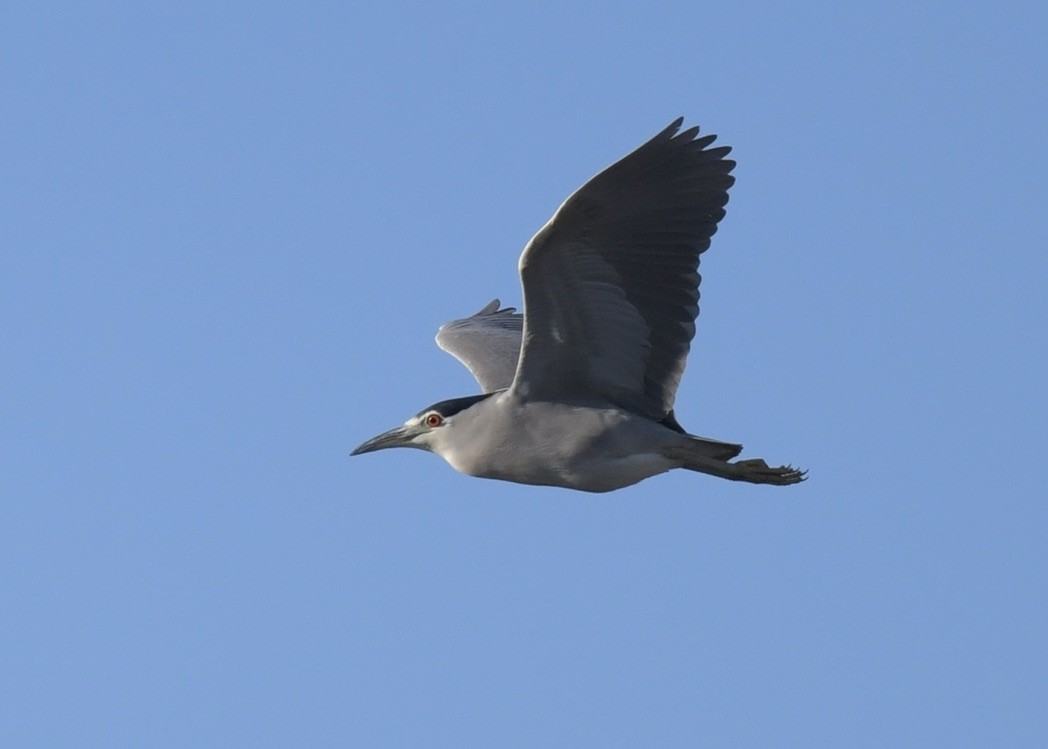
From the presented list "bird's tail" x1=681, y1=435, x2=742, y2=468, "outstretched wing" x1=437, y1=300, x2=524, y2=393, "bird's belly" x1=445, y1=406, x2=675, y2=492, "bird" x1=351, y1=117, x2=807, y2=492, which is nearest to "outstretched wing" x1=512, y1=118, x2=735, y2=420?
"bird" x1=351, y1=117, x2=807, y2=492

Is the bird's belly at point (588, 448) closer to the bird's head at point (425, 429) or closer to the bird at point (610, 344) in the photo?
the bird at point (610, 344)

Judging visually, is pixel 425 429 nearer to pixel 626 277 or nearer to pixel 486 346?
pixel 626 277

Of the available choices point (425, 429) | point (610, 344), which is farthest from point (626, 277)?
point (425, 429)

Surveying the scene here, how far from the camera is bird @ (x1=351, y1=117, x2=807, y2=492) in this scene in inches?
520

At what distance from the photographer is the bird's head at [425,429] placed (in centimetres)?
1456

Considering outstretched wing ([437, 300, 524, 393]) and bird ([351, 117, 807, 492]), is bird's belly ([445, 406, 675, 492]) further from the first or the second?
outstretched wing ([437, 300, 524, 393])

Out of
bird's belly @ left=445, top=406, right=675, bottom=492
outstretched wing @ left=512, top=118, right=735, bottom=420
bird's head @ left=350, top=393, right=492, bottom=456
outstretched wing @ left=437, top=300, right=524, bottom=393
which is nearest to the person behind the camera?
outstretched wing @ left=512, top=118, right=735, bottom=420

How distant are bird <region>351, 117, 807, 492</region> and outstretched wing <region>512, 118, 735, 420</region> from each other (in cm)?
1

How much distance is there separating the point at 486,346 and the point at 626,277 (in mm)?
3999

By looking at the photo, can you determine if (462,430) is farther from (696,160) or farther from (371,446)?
(696,160)

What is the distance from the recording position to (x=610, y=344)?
13.9 metres

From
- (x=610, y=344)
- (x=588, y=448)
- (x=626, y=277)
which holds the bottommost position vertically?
(x=588, y=448)

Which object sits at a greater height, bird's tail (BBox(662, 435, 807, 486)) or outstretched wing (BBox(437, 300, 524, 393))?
outstretched wing (BBox(437, 300, 524, 393))

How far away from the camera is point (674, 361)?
554 inches
